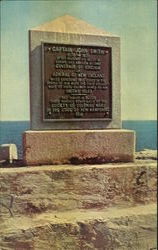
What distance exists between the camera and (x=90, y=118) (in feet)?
13.4

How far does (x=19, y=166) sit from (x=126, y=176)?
971 millimetres

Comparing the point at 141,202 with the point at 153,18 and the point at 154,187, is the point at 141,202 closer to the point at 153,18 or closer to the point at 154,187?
the point at 154,187

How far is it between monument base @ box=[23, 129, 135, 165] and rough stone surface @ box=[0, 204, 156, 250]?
0.51 m

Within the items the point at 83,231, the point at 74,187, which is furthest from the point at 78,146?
the point at 83,231

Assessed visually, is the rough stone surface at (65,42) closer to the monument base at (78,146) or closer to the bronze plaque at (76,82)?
the bronze plaque at (76,82)

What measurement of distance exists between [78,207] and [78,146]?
0.56m

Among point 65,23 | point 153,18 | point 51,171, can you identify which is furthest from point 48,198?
point 153,18

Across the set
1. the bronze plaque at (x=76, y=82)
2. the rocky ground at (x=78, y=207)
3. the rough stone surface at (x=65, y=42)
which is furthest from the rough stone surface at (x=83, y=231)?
the bronze plaque at (x=76, y=82)

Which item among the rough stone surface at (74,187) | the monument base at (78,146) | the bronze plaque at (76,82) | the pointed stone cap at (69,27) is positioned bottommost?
the rough stone surface at (74,187)

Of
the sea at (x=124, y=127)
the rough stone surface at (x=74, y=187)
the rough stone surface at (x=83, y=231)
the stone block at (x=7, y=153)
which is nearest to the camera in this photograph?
the rough stone surface at (x=83, y=231)

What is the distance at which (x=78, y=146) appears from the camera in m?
3.87

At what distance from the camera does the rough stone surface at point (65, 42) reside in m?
3.92

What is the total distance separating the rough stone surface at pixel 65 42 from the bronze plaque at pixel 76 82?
0.04m

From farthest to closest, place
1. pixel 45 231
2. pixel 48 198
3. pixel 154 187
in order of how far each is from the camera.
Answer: pixel 154 187
pixel 48 198
pixel 45 231
